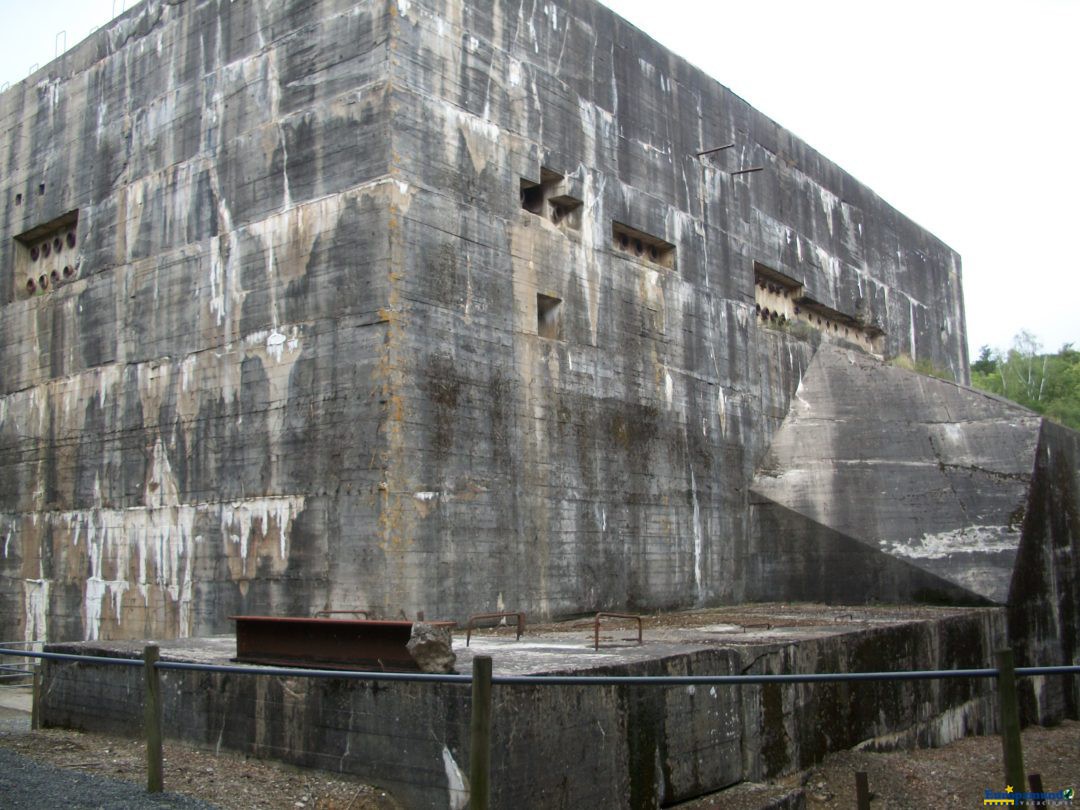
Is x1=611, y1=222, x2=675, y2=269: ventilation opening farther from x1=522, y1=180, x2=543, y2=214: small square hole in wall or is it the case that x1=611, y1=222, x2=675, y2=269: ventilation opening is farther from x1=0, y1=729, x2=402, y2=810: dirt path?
x1=0, y1=729, x2=402, y2=810: dirt path

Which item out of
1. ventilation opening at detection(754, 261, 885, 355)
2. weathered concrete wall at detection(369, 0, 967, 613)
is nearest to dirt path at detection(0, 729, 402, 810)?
weathered concrete wall at detection(369, 0, 967, 613)

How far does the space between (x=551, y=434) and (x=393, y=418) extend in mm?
2320

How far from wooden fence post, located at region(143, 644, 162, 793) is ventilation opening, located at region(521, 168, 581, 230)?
783cm

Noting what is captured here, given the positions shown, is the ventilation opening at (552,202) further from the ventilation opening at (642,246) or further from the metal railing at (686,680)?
the metal railing at (686,680)

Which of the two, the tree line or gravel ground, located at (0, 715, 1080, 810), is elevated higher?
the tree line

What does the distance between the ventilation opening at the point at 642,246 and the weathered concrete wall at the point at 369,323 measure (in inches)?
1.5

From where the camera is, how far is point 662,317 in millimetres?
13688

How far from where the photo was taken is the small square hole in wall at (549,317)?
1195 cm

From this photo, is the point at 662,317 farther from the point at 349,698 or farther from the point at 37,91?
the point at 37,91

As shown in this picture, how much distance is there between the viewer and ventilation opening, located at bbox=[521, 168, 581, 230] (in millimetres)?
12219

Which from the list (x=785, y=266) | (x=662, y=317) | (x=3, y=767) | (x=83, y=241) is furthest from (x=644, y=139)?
(x=3, y=767)

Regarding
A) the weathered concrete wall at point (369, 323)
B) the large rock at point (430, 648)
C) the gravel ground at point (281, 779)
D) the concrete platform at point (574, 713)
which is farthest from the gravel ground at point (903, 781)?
the weathered concrete wall at point (369, 323)

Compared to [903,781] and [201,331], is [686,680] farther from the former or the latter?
[201,331]

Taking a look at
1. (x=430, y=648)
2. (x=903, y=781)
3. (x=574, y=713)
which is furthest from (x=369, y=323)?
(x=903, y=781)
